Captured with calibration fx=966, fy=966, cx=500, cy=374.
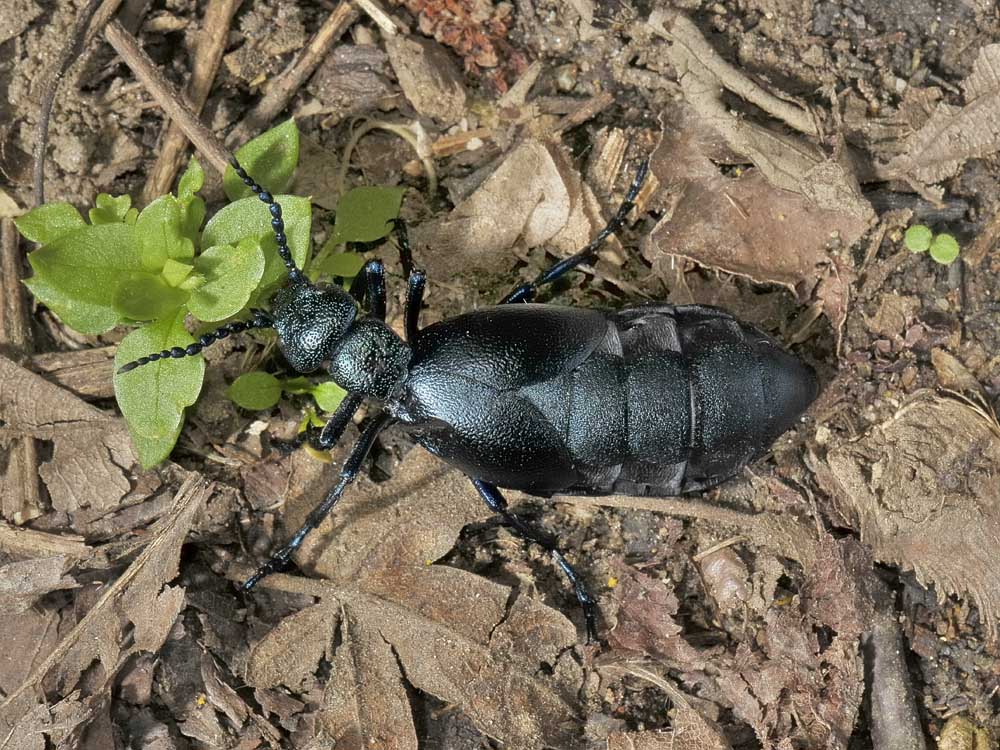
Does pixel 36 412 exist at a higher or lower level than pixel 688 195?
lower

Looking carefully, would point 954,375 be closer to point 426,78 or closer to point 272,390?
point 426,78

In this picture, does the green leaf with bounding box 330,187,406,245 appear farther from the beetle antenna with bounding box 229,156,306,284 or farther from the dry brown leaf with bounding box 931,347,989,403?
the dry brown leaf with bounding box 931,347,989,403

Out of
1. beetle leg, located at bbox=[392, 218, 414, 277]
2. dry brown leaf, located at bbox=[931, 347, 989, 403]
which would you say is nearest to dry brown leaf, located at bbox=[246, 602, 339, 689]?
beetle leg, located at bbox=[392, 218, 414, 277]

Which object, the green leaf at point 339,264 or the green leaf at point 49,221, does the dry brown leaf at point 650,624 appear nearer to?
the green leaf at point 339,264

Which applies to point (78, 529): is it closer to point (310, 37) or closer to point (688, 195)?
point (310, 37)

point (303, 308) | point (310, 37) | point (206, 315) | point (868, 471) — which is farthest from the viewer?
point (310, 37)

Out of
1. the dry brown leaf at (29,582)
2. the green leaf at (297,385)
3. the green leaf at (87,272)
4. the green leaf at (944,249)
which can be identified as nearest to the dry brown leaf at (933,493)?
the green leaf at (944,249)

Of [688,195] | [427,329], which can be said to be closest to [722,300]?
[688,195]
